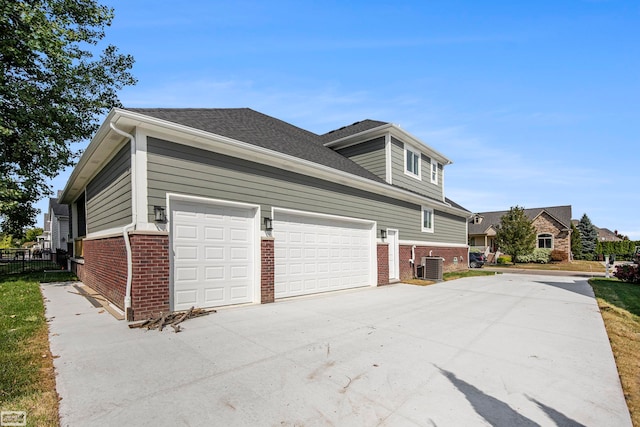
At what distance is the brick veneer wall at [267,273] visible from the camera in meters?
8.20

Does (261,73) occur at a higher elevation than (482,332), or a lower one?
higher

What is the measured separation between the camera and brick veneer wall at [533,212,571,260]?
110 feet

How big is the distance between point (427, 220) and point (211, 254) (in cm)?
1236

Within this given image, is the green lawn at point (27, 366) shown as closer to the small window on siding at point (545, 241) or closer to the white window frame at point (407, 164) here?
the white window frame at point (407, 164)

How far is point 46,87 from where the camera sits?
13.5 meters

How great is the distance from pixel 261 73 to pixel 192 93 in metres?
3.78

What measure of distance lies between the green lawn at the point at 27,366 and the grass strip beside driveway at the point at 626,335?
547 centimetres

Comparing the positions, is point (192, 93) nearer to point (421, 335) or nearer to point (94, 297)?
point (94, 297)

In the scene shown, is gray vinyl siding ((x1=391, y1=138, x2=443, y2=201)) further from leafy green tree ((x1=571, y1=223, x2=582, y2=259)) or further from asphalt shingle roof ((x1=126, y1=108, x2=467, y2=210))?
leafy green tree ((x1=571, y1=223, x2=582, y2=259))

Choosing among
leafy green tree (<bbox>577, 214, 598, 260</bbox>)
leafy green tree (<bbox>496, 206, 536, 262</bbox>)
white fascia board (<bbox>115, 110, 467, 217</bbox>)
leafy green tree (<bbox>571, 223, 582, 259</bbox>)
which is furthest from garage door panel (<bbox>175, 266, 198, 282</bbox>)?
leafy green tree (<bbox>577, 214, 598, 260</bbox>)

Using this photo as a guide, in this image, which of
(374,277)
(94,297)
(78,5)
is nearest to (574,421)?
(374,277)

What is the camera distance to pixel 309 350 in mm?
4762

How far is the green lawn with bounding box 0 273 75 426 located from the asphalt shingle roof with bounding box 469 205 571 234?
40806mm

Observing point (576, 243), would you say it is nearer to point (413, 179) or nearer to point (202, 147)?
point (413, 179)
